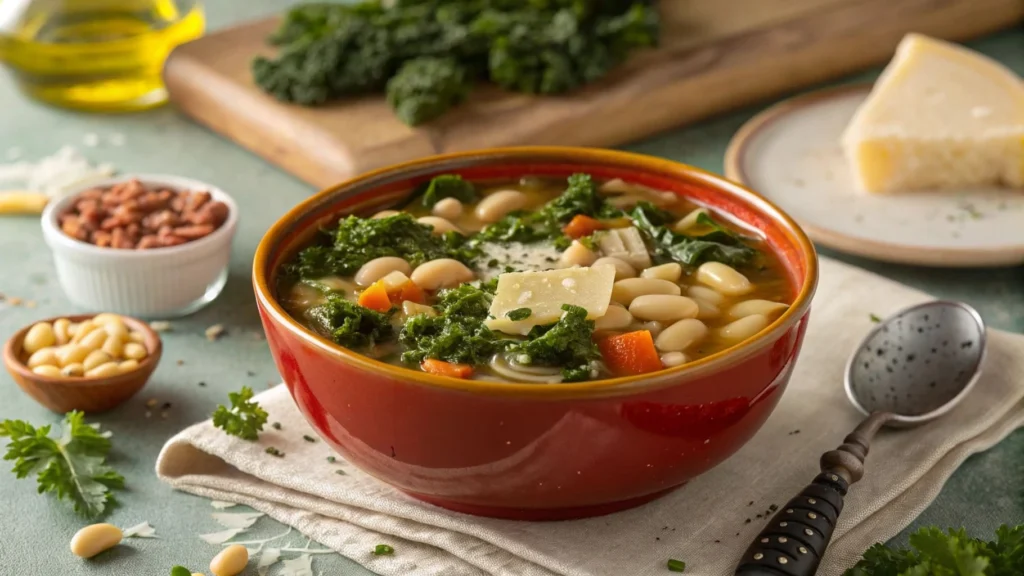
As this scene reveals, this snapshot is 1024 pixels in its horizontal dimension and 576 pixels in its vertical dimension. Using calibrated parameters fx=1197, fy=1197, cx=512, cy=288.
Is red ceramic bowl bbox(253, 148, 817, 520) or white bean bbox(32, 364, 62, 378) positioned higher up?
red ceramic bowl bbox(253, 148, 817, 520)

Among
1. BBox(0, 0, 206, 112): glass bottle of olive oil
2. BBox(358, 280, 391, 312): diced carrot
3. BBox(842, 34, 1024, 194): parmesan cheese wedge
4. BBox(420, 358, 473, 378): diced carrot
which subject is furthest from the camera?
BBox(0, 0, 206, 112): glass bottle of olive oil

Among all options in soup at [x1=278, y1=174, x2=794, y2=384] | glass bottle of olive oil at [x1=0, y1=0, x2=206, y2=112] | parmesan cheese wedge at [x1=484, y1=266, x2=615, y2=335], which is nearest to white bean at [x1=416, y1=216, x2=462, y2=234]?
soup at [x1=278, y1=174, x2=794, y2=384]

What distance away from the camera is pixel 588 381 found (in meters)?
1.93

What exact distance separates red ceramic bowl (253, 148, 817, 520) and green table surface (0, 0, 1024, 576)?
0.67 ft

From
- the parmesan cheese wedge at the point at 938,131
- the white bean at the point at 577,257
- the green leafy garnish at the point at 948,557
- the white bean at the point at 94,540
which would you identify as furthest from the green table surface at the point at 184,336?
the white bean at the point at 577,257

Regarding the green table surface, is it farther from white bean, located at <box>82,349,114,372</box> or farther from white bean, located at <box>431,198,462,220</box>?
white bean, located at <box>431,198,462,220</box>

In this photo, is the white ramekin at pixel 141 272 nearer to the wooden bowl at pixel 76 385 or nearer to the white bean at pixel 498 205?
the wooden bowl at pixel 76 385

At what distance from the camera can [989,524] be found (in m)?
2.29

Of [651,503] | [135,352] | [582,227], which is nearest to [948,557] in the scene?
[651,503]

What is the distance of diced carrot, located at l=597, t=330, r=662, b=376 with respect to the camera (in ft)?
6.79

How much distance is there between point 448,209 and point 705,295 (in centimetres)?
61

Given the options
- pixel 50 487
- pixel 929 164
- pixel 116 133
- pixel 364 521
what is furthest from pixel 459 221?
pixel 116 133

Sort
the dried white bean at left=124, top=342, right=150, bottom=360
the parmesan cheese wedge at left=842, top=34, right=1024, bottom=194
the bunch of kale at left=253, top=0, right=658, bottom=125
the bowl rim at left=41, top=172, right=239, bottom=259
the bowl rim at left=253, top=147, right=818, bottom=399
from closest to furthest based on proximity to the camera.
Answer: the bowl rim at left=253, top=147, right=818, bottom=399, the dried white bean at left=124, top=342, right=150, bottom=360, the bowl rim at left=41, top=172, right=239, bottom=259, the parmesan cheese wedge at left=842, top=34, right=1024, bottom=194, the bunch of kale at left=253, top=0, right=658, bottom=125

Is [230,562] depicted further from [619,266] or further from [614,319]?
[619,266]
